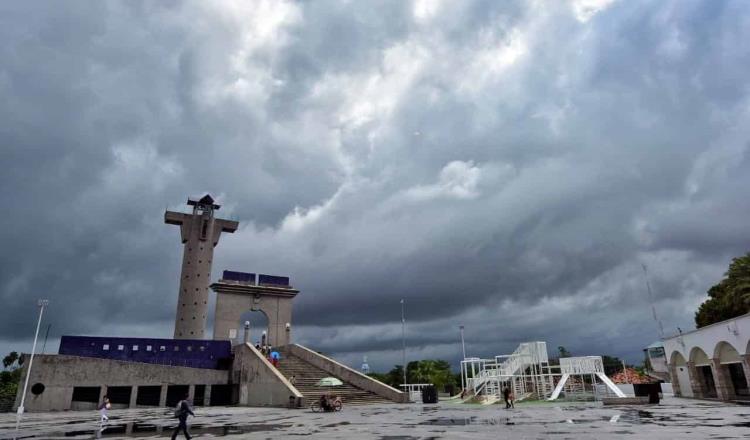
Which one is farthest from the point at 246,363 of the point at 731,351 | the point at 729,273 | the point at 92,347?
the point at 729,273

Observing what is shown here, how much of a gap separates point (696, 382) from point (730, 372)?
4.87 metres

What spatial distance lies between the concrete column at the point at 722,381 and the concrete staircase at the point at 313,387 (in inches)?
903

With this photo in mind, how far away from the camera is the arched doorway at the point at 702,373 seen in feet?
117

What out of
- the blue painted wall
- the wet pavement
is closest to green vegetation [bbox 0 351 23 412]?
the blue painted wall

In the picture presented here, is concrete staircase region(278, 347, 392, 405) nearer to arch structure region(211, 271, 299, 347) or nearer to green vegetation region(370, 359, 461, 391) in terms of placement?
arch structure region(211, 271, 299, 347)

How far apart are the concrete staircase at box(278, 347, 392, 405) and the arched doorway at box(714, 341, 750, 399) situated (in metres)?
23.3

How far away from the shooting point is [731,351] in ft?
102

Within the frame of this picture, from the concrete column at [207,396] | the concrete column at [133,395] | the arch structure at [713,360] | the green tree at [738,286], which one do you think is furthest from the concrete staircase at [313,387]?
the green tree at [738,286]

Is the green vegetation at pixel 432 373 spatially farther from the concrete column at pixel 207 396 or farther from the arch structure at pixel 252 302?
the concrete column at pixel 207 396

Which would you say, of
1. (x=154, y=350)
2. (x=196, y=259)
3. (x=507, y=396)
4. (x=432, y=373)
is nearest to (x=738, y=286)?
(x=507, y=396)

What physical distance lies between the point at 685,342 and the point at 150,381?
42737 mm

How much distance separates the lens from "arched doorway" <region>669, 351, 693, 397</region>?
38.3 meters

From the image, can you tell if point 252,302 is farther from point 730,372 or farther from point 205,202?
point 730,372

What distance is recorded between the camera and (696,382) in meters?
36.5
